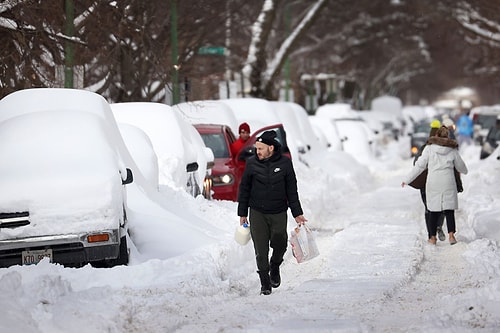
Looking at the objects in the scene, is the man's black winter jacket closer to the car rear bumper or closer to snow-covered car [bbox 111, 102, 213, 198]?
the car rear bumper

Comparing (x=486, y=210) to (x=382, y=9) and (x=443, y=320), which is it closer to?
(x=443, y=320)

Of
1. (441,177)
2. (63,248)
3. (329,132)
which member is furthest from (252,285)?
(329,132)

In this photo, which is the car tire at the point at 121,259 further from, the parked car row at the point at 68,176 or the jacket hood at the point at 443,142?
the jacket hood at the point at 443,142

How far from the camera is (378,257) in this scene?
1323 cm

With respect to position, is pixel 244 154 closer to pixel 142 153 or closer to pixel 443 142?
pixel 142 153

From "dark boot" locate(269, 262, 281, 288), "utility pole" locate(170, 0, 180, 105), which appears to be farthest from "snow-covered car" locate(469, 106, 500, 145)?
"dark boot" locate(269, 262, 281, 288)

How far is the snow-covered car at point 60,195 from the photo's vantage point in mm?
10688

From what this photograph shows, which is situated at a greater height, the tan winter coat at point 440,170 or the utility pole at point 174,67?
the utility pole at point 174,67

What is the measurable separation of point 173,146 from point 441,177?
13.5 feet

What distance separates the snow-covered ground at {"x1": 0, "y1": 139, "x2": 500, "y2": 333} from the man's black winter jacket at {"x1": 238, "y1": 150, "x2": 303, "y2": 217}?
2.56 ft

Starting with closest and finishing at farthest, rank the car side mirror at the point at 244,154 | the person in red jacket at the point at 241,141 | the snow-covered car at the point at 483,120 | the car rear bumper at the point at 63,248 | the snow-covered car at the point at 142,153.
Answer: the car rear bumper at the point at 63,248, the snow-covered car at the point at 142,153, the car side mirror at the point at 244,154, the person in red jacket at the point at 241,141, the snow-covered car at the point at 483,120

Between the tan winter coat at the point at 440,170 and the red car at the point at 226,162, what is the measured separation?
3.47m

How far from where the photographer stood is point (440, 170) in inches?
611

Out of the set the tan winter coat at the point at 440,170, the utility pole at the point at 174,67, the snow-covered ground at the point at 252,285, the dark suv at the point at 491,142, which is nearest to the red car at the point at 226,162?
the snow-covered ground at the point at 252,285
